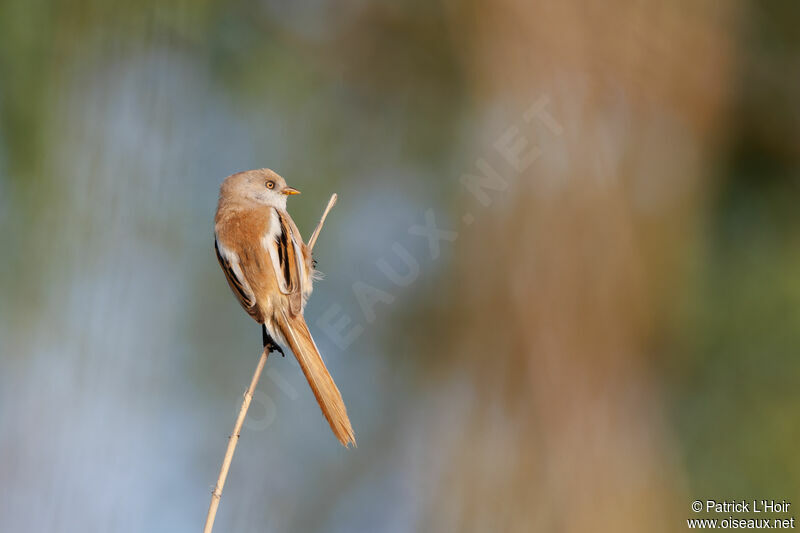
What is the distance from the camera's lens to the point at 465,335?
4.06 m

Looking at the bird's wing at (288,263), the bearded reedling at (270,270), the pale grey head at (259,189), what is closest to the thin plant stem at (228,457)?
the bearded reedling at (270,270)

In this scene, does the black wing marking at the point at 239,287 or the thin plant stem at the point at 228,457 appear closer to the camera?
the thin plant stem at the point at 228,457

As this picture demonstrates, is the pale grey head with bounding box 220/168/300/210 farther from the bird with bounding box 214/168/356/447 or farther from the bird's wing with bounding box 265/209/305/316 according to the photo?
the bird's wing with bounding box 265/209/305/316

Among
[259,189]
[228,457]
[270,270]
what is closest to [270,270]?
[270,270]

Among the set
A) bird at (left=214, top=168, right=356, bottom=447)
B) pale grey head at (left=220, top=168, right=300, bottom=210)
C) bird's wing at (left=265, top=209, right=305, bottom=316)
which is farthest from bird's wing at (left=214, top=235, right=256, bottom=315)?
pale grey head at (left=220, top=168, right=300, bottom=210)

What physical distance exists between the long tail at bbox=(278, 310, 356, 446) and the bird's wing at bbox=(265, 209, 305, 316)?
2.5 inches

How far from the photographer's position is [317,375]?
2.58 m

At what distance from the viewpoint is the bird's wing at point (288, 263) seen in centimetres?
287

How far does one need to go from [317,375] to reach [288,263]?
0.54 m

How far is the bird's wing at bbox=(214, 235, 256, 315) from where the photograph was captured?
115 inches

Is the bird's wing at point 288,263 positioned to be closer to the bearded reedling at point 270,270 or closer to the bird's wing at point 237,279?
the bearded reedling at point 270,270

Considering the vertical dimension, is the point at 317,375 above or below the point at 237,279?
below

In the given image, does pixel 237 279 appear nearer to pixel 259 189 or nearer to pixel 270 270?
pixel 270 270

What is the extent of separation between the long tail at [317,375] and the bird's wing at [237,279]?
0.16m
